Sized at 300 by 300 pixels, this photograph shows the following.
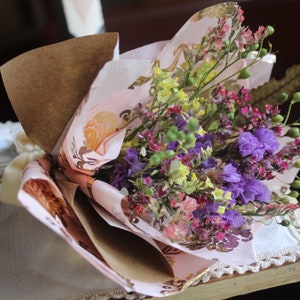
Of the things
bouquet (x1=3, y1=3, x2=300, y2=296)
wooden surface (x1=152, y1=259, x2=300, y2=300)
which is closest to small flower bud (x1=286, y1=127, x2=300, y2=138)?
bouquet (x1=3, y1=3, x2=300, y2=296)

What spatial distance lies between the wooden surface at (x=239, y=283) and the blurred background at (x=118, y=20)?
588mm

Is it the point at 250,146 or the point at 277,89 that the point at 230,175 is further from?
the point at 277,89

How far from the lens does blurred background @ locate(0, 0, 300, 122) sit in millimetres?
915

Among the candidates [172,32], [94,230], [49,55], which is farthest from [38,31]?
[94,230]

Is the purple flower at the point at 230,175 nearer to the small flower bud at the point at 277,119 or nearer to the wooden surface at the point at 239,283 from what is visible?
the small flower bud at the point at 277,119

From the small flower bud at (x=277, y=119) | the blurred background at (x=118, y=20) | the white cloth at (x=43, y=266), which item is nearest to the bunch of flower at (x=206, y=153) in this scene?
the small flower bud at (x=277, y=119)

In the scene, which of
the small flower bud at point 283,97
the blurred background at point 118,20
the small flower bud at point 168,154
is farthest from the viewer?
the blurred background at point 118,20

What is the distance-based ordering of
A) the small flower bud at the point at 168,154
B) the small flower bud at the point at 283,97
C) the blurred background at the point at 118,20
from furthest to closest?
the blurred background at the point at 118,20
the small flower bud at the point at 283,97
the small flower bud at the point at 168,154

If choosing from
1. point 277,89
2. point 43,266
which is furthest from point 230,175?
point 43,266

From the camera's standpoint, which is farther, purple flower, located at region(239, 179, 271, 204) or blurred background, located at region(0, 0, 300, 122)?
blurred background, located at region(0, 0, 300, 122)

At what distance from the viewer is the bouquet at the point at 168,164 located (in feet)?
1.57

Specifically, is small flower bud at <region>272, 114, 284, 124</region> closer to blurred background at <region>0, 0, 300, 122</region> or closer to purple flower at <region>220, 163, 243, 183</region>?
purple flower at <region>220, 163, 243, 183</region>

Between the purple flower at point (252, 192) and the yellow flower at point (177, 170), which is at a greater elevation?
the yellow flower at point (177, 170)

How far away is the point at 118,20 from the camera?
3.32ft
